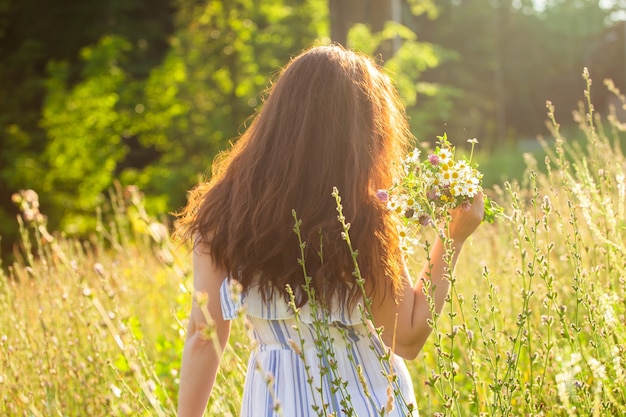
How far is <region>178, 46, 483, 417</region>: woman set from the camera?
6.45 feet

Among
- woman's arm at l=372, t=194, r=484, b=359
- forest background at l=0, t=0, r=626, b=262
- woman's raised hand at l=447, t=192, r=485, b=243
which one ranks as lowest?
woman's arm at l=372, t=194, r=484, b=359

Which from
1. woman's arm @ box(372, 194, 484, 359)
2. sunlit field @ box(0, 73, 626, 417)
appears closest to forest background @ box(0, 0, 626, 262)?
sunlit field @ box(0, 73, 626, 417)

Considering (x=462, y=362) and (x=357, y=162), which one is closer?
(x=357, y=162)

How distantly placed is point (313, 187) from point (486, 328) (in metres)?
1.43

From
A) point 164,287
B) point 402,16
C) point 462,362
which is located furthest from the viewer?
point 402,16

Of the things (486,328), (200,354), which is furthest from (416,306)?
(486,328)

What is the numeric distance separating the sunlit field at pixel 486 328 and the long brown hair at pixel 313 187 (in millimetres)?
183

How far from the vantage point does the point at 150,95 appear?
13953 mm

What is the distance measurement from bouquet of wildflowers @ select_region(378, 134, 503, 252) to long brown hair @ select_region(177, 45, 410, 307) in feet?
0.19

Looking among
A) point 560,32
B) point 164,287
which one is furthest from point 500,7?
point 164,287

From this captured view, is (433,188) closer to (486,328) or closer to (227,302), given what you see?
(227,302)

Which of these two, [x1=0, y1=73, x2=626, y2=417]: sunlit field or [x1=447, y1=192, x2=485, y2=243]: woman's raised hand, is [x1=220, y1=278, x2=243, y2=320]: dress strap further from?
[x1=447, y1=192, x2=485, y2=243]: woman's raised hand

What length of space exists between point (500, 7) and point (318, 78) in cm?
3355

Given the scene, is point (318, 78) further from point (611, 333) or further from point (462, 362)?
point (462, 362)
